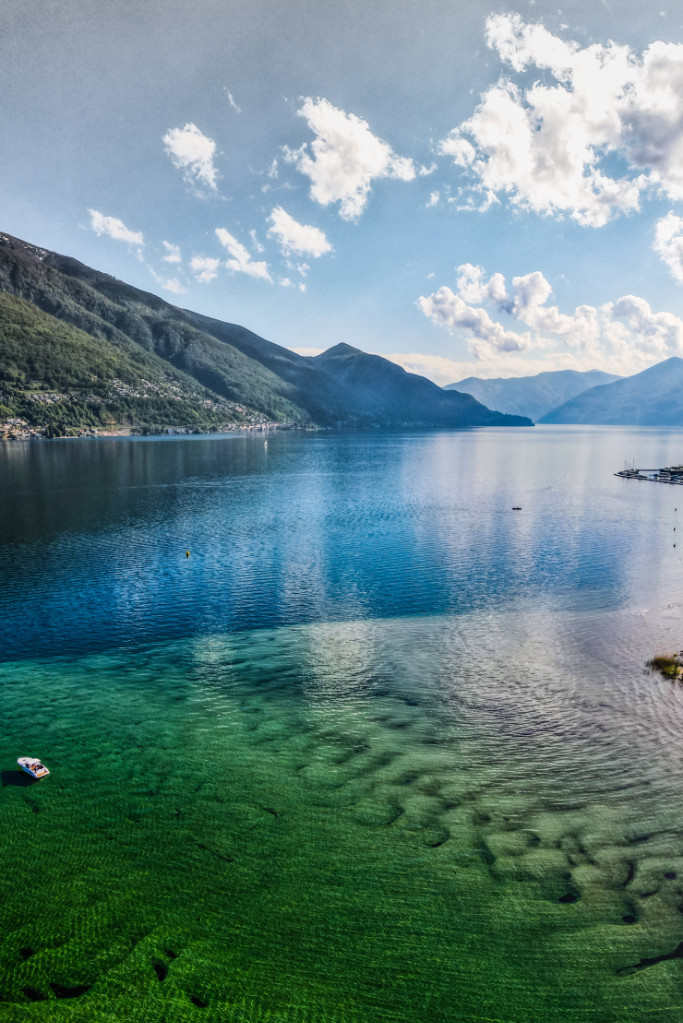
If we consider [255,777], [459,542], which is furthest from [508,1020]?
[459,542]

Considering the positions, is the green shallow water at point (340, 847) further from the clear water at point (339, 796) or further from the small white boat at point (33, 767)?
the small white boat at point (33, 767)

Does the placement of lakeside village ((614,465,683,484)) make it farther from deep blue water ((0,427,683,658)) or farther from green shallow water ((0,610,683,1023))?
green shallow water ((0,610,683,1023))

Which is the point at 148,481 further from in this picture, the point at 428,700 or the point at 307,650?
the point at 428,700

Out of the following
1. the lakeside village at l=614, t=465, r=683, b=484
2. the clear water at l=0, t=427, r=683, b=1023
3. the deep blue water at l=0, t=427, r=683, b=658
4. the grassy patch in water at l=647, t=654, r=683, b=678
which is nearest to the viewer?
the clear water at l=0, t=427, r=683, b=1023

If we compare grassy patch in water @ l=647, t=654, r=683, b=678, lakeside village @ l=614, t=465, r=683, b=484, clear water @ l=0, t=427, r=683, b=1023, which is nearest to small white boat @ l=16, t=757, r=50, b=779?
clear water @ l=0, t=427, r=683, b=1023

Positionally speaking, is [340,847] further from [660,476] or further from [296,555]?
[660,476]
